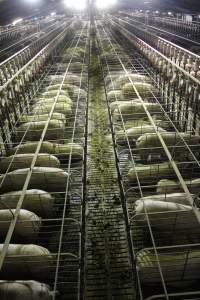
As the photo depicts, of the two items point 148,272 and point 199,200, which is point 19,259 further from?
point 199,200

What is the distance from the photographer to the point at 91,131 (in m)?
8.64

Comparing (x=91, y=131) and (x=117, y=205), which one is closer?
(x=117, y=205)

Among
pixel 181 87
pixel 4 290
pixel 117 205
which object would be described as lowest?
pixel 117 205

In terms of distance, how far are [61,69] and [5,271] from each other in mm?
11116

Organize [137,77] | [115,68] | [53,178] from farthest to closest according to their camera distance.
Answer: [115,68] < [137,77] < [53,178]

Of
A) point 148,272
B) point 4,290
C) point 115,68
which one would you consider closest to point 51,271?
point 4,290

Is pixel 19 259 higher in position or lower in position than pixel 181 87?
lower

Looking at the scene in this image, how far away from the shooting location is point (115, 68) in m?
12.6

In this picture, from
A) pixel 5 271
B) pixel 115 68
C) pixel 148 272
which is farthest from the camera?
pixel 115 68

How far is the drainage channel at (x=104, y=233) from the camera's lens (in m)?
4.11

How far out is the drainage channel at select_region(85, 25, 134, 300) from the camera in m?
4.11

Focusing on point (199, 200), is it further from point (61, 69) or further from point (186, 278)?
point (61, 69)

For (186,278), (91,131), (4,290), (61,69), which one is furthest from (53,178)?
(61,69)

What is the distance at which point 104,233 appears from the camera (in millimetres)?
4961
